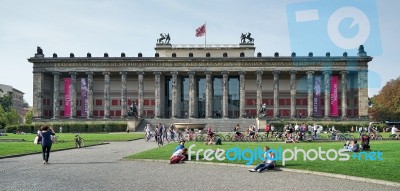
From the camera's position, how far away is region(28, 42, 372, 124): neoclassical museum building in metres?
93.4

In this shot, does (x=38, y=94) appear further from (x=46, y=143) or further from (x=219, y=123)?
(x=46, y=143)

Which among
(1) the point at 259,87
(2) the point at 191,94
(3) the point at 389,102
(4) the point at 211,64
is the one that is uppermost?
(4) the point at 211,64

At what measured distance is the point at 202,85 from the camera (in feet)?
325

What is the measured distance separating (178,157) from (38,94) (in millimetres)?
75734

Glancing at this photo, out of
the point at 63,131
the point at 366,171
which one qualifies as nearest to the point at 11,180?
the point at 366,171

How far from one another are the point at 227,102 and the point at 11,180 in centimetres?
7821

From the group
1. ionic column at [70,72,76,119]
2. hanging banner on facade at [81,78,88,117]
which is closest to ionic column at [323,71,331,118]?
hanging banner on facade at [81,78,88,117]

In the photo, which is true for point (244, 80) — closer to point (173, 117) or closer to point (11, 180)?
point (173, 117)

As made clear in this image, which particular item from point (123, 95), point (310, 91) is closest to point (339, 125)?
point (310, 91)

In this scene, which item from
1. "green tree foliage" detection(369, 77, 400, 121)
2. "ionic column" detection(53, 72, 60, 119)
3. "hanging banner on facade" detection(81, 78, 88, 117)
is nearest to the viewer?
"hanging banner on facade" detection(81, 78, 88, 117)

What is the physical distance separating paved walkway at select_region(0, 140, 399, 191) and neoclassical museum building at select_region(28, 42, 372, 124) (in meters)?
70.0

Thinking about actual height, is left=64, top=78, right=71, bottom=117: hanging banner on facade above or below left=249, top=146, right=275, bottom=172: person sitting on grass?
above

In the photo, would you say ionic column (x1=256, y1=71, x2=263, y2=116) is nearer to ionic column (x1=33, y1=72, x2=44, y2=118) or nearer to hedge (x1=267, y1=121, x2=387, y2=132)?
hedge (x1=267, y1=121, x2=387, y2=132)

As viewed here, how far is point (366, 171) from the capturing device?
63.3ft
